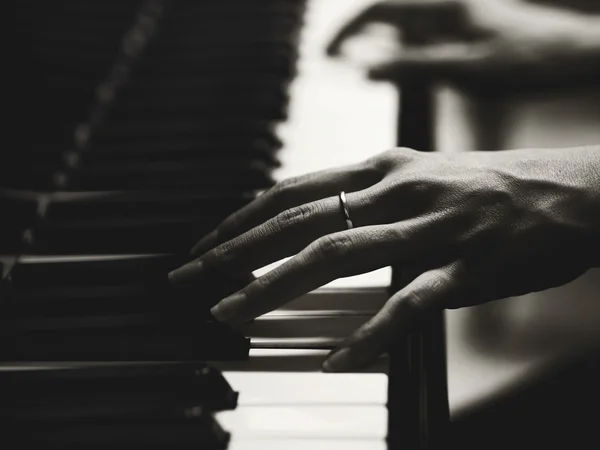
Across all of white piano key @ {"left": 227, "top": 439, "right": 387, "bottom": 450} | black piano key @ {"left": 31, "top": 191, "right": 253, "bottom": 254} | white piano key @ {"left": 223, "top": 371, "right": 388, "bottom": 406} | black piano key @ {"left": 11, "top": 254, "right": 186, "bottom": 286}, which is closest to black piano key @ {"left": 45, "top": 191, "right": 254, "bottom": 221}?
black piano key @ {"left": 31, "top": 191, "right": 253, "bottom": 254}

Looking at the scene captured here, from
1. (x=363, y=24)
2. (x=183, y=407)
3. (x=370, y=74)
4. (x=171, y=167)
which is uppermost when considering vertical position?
(x=363, y=24)

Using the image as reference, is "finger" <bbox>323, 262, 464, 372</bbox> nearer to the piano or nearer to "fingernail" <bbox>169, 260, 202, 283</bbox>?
the piano

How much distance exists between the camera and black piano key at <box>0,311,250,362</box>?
0.92 metres

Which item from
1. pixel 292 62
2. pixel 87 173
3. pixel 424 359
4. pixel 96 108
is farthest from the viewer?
pixel 292 62

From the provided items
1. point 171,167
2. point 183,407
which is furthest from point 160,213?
point 183,407

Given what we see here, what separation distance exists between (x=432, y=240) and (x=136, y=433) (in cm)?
44

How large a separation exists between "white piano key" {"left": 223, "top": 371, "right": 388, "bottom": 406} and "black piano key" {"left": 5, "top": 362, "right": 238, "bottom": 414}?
3 cm

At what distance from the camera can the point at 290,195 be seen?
44.1 inches

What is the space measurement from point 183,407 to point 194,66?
0.98 metres

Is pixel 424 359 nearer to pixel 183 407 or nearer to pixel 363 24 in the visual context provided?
pixel 183 407

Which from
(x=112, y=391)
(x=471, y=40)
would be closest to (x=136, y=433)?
(x=112, y=391)

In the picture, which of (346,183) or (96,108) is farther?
(96,108)

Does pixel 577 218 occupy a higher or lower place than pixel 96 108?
lower

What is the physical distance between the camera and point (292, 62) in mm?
1603
